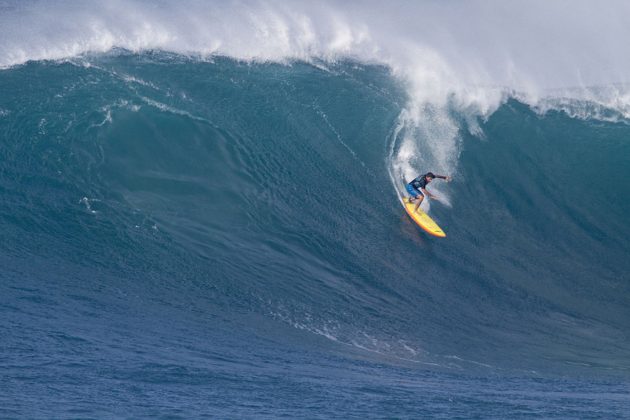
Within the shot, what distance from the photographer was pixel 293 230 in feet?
61.8

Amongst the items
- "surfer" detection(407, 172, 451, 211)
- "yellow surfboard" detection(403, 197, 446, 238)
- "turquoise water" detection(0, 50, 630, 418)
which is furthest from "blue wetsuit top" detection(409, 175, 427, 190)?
"turquoise water" detection(0, 50, 630, 418)

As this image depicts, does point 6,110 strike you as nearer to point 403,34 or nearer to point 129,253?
point 129,253

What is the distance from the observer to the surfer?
63.5 feet

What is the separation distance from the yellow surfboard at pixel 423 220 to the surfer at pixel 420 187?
0.11 m

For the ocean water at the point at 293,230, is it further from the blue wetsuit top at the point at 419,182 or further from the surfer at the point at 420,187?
the blue wetsuit top at the point at 419,182

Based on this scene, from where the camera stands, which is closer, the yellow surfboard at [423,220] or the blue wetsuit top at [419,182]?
the yellow surfboard at [423,220]

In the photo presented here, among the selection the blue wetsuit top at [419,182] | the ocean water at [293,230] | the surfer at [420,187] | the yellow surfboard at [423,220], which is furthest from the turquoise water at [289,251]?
the blue wetsuit top at [419,182]

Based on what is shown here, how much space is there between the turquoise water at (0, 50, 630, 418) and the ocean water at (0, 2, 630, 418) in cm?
5

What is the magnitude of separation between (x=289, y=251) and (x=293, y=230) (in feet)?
2.22

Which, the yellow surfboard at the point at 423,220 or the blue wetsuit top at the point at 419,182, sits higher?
the blue wetsuit top at the point at 419,182

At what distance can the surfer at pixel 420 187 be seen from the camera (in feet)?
63.5

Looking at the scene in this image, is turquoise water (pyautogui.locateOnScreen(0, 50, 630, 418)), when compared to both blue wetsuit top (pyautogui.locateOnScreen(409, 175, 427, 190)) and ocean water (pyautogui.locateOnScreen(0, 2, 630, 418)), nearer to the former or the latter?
ocean water (pyautogui.locateOnScreen(0, 2, 630, 418))

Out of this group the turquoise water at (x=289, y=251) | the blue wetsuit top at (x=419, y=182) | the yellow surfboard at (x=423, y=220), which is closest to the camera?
the turquoise water at (x=289, y=251)

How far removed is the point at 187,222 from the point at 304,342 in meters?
4.55
